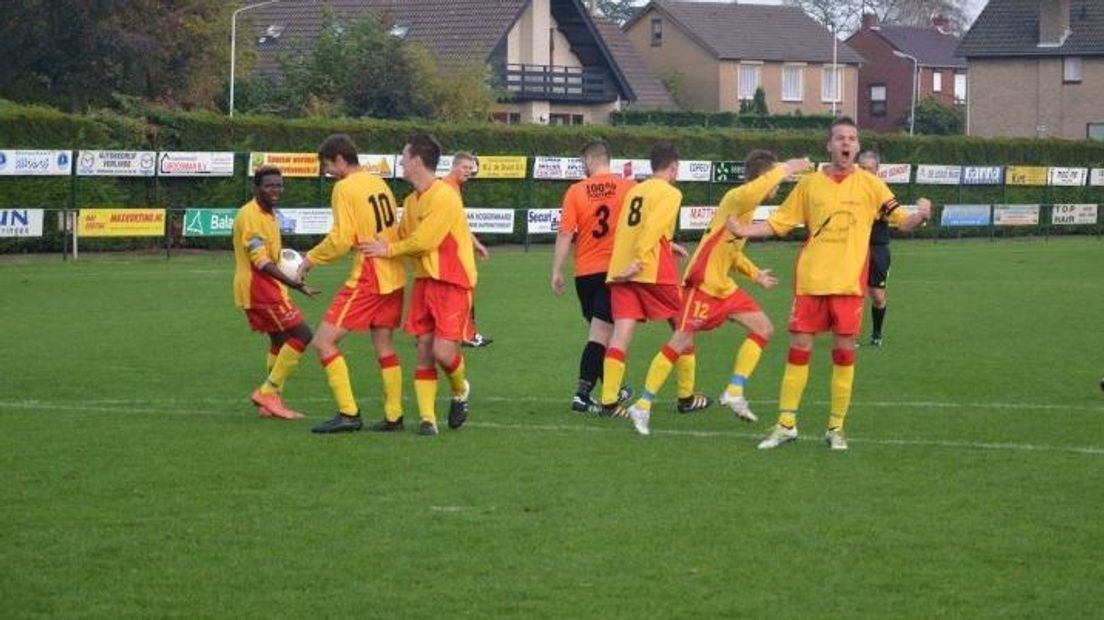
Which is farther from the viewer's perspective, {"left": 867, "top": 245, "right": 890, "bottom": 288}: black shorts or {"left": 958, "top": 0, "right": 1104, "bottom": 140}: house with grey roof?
{"left": 958, "top": 0, "right": 1104, "bottom": 140}: house with grey roof

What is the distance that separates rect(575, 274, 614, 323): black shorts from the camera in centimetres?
1443

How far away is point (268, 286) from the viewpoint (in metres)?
→ 13.9

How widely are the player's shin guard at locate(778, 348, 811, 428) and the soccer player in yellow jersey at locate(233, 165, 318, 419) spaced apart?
3.47 m

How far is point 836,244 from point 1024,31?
237 ft

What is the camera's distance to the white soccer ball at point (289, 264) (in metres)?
13.7

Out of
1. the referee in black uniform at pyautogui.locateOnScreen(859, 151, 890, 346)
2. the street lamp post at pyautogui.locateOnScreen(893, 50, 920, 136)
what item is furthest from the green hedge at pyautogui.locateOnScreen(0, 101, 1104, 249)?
the street lamp post at pyautogui.locateOnScreen(893, 50, 920, 136)

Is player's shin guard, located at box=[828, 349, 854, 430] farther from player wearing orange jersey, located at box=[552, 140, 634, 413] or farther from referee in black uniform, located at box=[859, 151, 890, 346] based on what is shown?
referee in black uniform, located at box=[859, 151, 890, 346]

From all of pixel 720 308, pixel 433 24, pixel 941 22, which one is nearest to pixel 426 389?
pixel 720 308

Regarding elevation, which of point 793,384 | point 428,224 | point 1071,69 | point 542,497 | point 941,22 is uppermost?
point 941,22

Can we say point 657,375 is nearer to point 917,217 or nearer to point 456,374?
point 456,374

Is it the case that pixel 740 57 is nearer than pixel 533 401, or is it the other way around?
pixel 533 401

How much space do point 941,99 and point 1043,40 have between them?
93.5ft

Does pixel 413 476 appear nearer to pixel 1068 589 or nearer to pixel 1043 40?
pixel 1068 589

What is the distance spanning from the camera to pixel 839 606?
→ 7.90 meters
